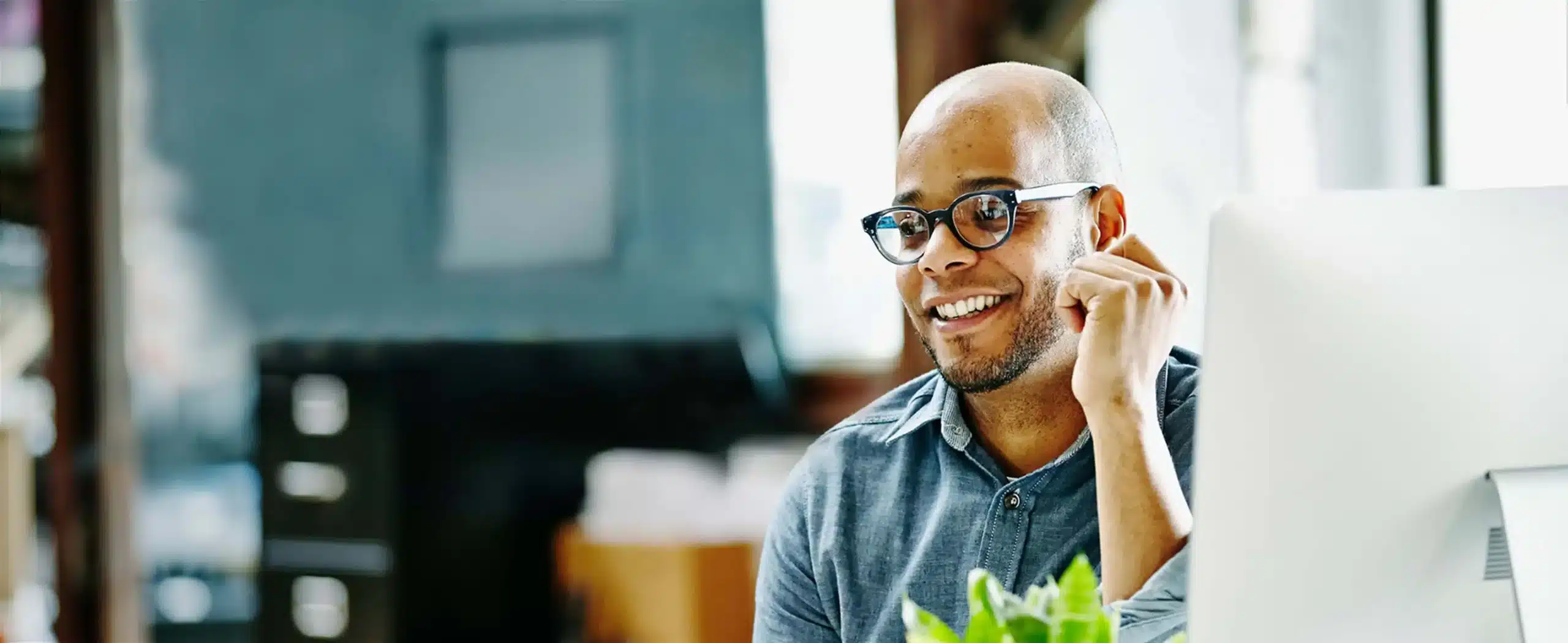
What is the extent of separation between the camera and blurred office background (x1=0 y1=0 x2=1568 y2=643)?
8.91ft

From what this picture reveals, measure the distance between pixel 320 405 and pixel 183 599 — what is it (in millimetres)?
899

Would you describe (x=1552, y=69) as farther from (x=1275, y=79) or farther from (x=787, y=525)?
(x=787, y=525)

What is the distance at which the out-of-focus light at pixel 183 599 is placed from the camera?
320 centimetres

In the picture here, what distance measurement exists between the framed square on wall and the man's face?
78.3 inches

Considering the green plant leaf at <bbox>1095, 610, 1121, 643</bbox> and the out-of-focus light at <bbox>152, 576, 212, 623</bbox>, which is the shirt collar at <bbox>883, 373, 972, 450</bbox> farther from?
the out-of-focus light at <bbox>152, 576, 212, 623</bbox>

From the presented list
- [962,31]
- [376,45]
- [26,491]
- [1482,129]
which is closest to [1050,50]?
[962,31]

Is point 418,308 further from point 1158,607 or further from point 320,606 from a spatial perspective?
point 1158,607

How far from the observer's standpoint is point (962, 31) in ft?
6.36

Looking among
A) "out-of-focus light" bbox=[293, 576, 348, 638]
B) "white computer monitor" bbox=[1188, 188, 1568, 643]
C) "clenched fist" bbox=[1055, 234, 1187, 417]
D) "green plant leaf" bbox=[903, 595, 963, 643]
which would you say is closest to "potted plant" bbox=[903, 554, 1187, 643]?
"green plant leaf" bbox=[903, 595, 963, 643]

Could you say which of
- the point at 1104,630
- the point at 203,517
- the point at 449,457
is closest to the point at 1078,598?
the point at 1104,630

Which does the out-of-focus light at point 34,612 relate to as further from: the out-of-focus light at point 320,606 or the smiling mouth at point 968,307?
the smiling mouth at point 968,307

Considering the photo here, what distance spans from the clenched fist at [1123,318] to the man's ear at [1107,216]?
0.10 metres

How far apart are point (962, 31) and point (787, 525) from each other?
94 centimetres

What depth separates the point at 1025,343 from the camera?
1.20 metres
